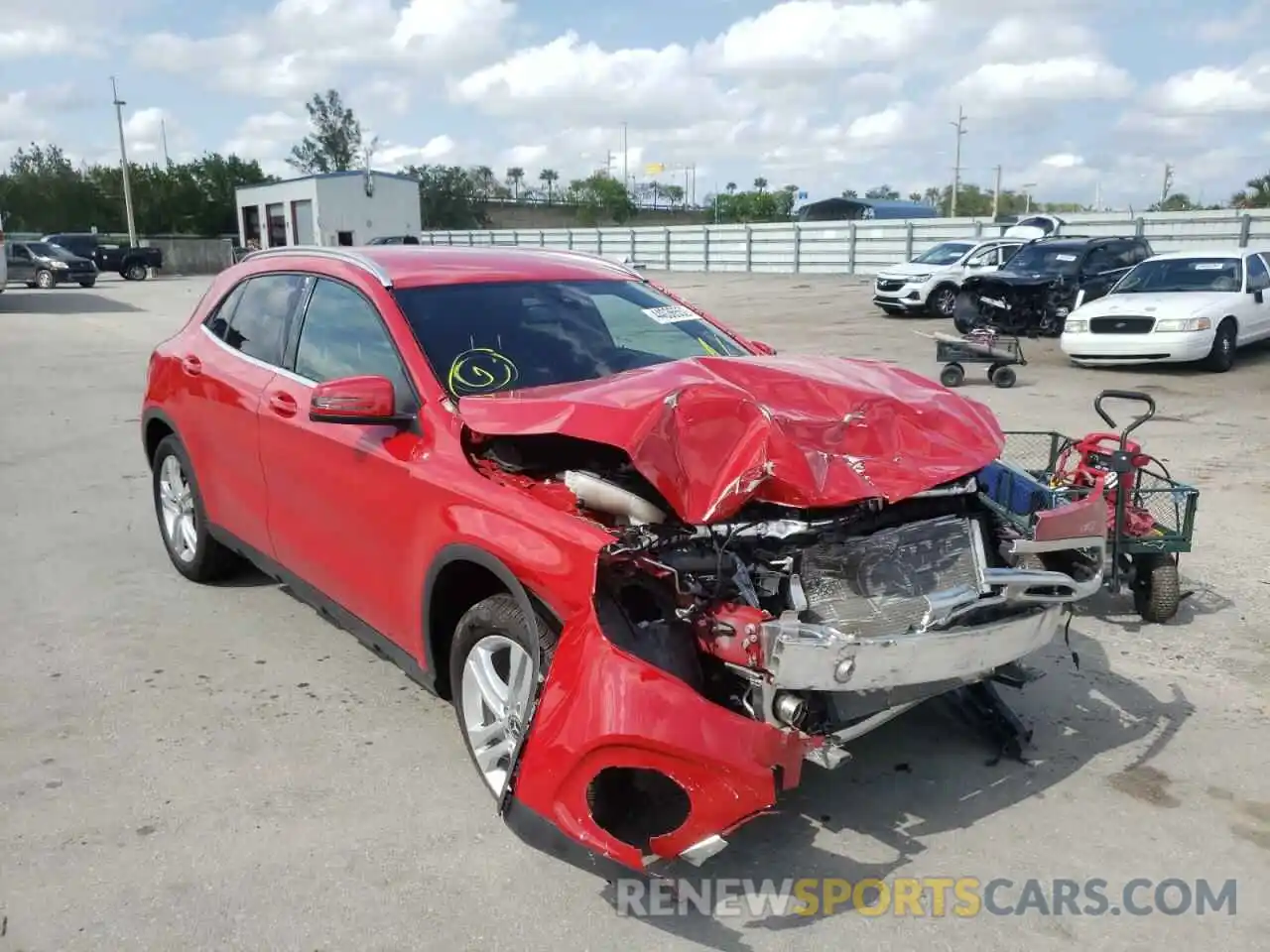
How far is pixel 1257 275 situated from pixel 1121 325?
2664 mm

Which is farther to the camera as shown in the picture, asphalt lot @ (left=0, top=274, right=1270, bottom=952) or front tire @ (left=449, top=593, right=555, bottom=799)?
front tire @ (left=449, top=593, right=555, bottom=799)

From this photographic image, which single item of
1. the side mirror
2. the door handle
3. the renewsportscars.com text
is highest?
the side mirror

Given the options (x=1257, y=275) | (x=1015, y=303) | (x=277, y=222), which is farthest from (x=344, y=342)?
(x=277, y=222)

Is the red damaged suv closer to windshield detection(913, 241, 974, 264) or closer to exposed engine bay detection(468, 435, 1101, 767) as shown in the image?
exposed engine bay detection(468, 435, 1101, 767)

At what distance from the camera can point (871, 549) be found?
3.20m

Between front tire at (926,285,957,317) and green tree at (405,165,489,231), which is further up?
green tree at (405,165,489,231)

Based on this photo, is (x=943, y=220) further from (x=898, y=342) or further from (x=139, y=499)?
(x=139, y=499)

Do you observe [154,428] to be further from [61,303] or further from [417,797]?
[61,303]

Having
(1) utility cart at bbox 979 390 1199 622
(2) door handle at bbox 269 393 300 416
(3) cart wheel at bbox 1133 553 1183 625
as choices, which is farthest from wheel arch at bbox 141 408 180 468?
(3) cart wheel at bbox 1133 553 1183 625

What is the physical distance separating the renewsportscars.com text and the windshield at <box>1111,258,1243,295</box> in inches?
518

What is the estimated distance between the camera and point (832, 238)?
35469 mm

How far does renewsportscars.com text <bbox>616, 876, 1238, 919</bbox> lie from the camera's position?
2.94 m

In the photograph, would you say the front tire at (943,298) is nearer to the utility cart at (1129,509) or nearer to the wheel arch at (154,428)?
the utility cart at (1129,509)

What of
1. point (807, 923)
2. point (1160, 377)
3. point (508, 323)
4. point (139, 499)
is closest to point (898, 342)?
point (1160, 377)
